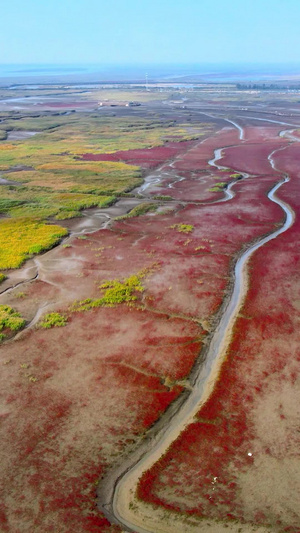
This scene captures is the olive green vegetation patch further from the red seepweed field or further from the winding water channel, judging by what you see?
the winding water channel

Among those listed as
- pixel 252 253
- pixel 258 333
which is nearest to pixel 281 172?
pixel 252 253

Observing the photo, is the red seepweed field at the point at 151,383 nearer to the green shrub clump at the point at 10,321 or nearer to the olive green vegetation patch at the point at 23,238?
the green shrub clump at the point at 10,321

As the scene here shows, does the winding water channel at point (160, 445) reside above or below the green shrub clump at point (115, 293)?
below

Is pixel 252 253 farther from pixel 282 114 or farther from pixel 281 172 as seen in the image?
pixel 282 114

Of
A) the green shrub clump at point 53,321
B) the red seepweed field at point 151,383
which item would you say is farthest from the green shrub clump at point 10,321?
the green shrub clump at point 53,321

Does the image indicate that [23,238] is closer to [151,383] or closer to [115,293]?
[115,293]

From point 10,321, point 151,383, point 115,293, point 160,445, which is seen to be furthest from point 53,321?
point 160,445
